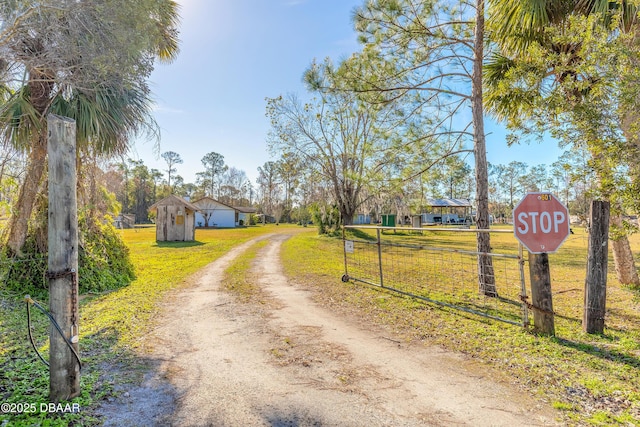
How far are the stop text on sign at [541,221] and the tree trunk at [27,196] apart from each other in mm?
7684

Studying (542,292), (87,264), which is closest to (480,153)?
(542,292)

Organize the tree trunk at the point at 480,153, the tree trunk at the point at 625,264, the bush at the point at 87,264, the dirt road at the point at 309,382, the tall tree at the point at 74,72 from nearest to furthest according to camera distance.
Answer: the dirt road at the point at 309,382
the tall tree at the point at 74,72
the bush at the point at 87,264
the tree trunk at the point at 480,153
the tree trunk at the point at 625,264

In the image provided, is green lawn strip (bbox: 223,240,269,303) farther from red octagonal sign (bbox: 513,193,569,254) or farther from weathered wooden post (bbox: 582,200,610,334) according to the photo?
weathered wooden post (bbox: 582,200,610,334)

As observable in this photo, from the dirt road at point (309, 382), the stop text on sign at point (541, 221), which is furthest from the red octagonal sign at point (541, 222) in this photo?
the dirt road at point (309, 382)

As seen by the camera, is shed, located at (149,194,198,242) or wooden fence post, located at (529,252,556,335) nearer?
wooden fence post, located at (529,252,556,335)

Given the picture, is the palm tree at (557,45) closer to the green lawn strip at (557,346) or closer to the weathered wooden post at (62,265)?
the green lawn strip at (557,346)

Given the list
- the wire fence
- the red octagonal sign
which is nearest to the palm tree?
the red octagonal sign

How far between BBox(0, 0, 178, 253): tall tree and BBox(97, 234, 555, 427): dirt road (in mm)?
3762

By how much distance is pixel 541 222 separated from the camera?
3.75m

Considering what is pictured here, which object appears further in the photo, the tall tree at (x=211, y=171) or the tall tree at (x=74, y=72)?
the tall tree at (x=211, y=171)

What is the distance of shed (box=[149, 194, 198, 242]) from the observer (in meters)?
18.0

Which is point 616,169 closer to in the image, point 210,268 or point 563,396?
point 563,396

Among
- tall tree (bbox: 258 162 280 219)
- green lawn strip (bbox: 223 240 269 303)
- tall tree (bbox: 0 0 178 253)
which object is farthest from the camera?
tall tree (bbox: 258 162 280 219)

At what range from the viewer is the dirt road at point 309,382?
2.27m
